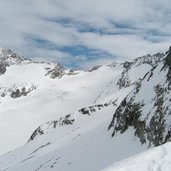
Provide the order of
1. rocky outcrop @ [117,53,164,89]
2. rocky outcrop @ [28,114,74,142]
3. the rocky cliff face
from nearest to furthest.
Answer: the rocky cliff face < rocky outcrop @ [28,114,74,142] < rocky outcrop @ [117,53,164,89]

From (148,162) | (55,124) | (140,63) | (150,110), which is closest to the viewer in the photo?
(148,162)

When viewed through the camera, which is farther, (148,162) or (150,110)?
(150,110)

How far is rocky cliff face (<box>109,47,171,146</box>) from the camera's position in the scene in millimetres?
29413

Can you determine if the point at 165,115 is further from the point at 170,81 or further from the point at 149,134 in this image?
the point at 170,81

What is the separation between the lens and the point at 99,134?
139ft

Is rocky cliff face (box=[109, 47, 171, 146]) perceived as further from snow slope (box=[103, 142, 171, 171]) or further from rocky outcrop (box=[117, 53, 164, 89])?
rocky outcrop (box=[117, 53, 164, 89])

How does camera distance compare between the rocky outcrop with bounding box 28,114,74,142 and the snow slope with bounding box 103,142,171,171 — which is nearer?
the snow slope with bounding box 103,142,171,171

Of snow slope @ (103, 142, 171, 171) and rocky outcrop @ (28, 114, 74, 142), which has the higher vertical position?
snow slope @ (103, 142, 171, 171)

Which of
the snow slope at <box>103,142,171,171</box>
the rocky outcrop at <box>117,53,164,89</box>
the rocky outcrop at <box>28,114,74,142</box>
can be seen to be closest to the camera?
the snow slope at <box>103,142,171,171</box>

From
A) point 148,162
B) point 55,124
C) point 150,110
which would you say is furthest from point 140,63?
point 148,162

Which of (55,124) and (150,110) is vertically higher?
(150,110)

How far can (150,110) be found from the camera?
33.1 m

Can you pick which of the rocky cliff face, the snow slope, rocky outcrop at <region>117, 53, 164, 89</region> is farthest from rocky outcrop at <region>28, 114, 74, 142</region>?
rocky outcrop at <region>117, 53, 164, 89</region>

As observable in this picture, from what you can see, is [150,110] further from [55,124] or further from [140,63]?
[140,63]
